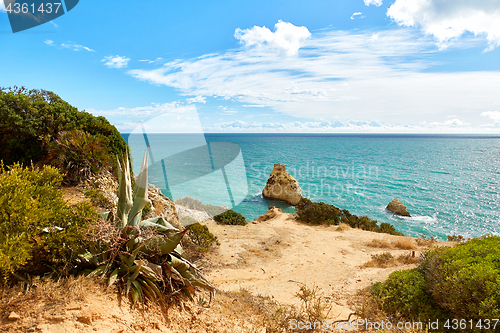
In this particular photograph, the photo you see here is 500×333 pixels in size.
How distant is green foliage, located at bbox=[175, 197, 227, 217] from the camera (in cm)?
1669

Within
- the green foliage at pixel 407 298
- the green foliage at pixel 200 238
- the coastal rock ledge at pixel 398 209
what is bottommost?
the coastal rock ledge at pixel 398 209

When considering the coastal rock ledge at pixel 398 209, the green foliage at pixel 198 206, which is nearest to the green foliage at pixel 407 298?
the green foliage at pixel 198 206

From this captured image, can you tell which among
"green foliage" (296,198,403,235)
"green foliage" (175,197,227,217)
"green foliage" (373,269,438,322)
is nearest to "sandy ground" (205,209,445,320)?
"green foliage" (373,269,438,322)

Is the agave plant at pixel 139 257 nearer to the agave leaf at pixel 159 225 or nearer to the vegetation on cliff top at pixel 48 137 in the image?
the agave leaf at pixel 159 225

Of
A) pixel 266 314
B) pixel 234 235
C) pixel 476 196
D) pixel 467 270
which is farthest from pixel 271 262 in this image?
pixel 476 196

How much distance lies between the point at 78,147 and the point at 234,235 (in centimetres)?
695

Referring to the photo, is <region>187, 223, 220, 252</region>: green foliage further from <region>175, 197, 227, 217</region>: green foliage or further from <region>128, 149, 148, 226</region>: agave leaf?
<region>175, 197, 227, 217</region>: green foliage

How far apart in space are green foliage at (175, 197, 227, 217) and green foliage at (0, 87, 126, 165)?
→ 8.25 metres

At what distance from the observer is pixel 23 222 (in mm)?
2729

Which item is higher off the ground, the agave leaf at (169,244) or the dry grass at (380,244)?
the agave leaf at (169,244)

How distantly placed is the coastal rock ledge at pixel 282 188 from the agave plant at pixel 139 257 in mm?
22447

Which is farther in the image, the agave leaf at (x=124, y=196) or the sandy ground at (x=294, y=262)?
the sandy ground at (x=294, y=262)

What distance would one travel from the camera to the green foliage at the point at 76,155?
7863 millimetres

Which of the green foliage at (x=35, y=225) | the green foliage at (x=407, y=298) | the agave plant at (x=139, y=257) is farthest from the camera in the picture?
the green foliage at (x=407, y=298)
